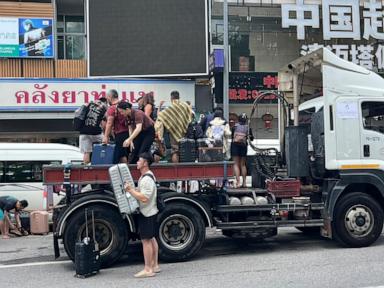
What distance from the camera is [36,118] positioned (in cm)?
2028

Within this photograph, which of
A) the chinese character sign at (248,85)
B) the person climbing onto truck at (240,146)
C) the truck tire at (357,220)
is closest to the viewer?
the truck tire at (357,220)

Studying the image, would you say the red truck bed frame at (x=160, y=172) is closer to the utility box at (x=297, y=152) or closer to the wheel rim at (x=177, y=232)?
the wheel rim at (x=177, y=232)

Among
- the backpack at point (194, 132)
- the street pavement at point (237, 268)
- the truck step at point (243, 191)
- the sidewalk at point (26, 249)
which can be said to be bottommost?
the sidewalk at point (26, 249)

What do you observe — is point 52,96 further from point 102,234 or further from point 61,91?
point 102,234

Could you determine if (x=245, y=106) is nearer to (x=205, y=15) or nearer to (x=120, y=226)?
(x=205, y=15)

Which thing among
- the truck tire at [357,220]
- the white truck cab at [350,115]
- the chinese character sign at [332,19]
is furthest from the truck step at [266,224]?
the chinese character sign at [332,19]

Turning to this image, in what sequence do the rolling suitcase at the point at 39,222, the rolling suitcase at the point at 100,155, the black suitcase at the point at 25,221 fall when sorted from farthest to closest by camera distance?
the black suitcase at the point at 25,221
the rolling suitcase at the point at 39,222
the rolling suitcase at the point at 100,155

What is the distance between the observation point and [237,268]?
312 inches

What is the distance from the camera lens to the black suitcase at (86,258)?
759 centimetres

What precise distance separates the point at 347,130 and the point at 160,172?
3381mm

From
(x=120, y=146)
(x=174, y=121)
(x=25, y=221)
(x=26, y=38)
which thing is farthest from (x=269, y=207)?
(x=26, y=38)

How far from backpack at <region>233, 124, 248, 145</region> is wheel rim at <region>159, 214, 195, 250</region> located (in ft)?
9.10

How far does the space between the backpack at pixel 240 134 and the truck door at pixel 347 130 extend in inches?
84.1

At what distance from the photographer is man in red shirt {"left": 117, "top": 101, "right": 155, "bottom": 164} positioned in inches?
332
